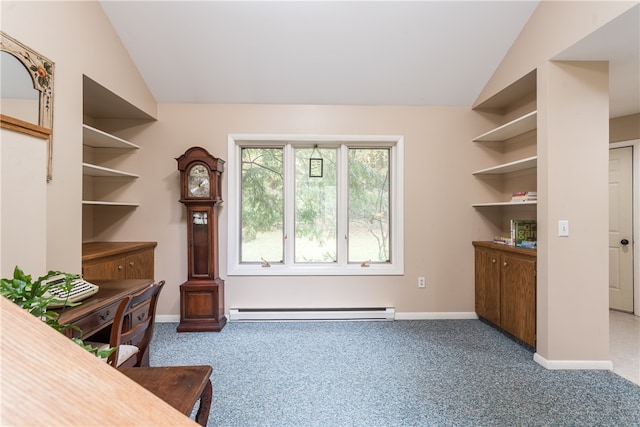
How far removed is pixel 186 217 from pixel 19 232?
1.90 metres

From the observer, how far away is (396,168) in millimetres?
3381

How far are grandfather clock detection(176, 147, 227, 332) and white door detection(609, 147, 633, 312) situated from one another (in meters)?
4.50

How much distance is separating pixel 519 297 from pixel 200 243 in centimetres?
306

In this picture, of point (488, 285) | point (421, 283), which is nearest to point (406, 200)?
point (421, 283)

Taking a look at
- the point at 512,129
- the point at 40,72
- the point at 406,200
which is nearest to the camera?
the point at 40,72

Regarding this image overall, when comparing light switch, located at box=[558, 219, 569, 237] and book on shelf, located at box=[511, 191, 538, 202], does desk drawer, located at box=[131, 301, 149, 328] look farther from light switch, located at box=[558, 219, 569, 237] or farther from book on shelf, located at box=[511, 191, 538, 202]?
book on shelf, located at box=[511, 191, 538, 202]

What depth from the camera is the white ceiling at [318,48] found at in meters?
2.49

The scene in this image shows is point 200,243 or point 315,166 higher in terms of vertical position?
point 315,166

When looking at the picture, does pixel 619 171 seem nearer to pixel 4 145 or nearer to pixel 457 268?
pixel 457 268

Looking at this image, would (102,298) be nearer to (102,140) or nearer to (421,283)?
(102,140)

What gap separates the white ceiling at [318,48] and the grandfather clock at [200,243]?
0.78 metres

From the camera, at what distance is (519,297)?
2.58 m

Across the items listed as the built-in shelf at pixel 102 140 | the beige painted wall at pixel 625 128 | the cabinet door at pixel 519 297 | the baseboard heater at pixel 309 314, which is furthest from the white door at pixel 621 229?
the built-in shelf at pixel 102 140

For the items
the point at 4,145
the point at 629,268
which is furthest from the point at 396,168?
the point at 4,145
